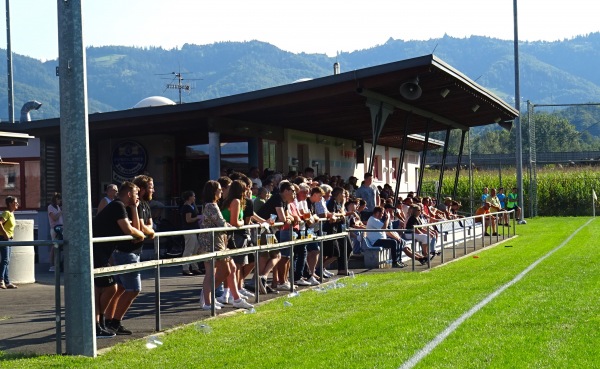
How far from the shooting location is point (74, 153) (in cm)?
966

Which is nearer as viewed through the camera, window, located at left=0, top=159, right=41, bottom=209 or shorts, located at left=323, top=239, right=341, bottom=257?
shorts, located at left=323, top=239, right=341, bottom=257

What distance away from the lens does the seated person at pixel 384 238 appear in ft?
68.2

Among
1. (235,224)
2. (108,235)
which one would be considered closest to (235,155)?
(235,224)

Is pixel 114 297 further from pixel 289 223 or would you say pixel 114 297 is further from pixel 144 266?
pixel 289 223

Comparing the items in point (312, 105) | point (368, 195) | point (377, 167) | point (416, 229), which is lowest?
point (416, 229)

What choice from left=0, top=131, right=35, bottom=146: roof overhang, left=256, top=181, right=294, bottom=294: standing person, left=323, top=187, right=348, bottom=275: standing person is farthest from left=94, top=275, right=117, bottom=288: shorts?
left=0, top=131, right=35, bottom=146: roof overhang

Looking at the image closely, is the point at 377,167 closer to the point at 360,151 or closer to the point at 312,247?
the point at 360,151

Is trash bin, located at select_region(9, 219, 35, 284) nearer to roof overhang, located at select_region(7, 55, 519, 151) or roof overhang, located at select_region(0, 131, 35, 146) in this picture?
roof overhang, located at select_region(0, 131, 35, 146)

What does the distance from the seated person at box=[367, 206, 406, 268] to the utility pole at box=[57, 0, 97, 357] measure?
11716 mm

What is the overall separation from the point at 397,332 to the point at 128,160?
59.8 feet

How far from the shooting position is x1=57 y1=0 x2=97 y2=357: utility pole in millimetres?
9586

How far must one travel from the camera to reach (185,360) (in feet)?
29.5

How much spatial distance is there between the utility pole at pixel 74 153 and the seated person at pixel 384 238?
38.4 feet

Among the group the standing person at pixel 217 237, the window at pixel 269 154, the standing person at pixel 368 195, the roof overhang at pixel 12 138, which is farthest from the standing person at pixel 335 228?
the window at pixel 269 154
